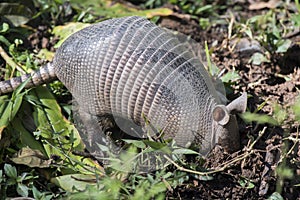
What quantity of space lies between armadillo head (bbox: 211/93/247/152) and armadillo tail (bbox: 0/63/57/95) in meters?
1.44

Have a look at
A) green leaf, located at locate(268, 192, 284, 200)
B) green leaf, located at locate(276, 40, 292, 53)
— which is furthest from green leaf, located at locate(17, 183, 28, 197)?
green leaf, located at locate(276, 40, 292, 53)

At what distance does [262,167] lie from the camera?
422cm

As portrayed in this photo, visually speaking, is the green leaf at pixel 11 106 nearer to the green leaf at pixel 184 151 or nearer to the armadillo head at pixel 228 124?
the green leaf at pixel 184 151

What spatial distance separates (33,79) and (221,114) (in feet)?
5.38

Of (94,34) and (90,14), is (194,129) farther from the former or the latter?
(90,14)

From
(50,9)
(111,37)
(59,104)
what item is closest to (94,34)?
(111,37)

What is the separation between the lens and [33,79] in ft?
15.2

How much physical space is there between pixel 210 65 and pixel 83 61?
3.86 feet

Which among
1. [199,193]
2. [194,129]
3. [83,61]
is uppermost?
[83,61]

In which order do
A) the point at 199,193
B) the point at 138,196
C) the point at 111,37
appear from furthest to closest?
1. the point at 111,37
2. the point at 199,193
3. the point at 138,196

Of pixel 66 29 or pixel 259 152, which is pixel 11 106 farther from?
pixel 259 152

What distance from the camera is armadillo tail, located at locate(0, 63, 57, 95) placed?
4.59m

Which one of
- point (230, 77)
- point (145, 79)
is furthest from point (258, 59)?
point (145, 79)

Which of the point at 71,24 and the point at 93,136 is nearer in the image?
the point at 93,136
